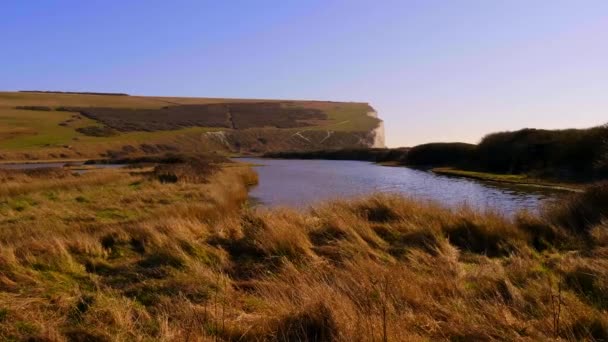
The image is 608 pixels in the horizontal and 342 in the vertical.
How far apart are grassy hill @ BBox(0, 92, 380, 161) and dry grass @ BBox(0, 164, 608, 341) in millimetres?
71635

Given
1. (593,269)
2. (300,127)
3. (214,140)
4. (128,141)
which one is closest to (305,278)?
(593,269)

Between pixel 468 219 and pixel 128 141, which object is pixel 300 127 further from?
pixel 468 219

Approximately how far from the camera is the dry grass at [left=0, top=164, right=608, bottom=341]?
15.6 ft

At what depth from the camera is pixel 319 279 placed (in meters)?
6.43

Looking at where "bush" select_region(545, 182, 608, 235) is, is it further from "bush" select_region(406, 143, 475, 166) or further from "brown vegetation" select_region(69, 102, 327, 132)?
"brown vegetation" select_region(69, 102, 327, 132)

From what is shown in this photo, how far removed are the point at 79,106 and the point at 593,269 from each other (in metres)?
139

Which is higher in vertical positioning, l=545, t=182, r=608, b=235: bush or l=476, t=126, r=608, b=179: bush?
l=476, t=126, r=608, b=179: bush

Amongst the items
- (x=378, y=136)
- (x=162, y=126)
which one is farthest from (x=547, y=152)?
(x=378, y=136)

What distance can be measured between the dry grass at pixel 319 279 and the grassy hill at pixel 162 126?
71.6 m

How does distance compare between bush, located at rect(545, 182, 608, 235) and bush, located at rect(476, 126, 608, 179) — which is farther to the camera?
bush, located at rect(476, 126, 608, 179)

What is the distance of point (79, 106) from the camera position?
12975 centimetres

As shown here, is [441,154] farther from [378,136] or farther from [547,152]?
[378,136]

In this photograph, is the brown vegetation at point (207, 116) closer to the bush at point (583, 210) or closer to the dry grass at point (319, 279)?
the dry grass at point (319, 279)

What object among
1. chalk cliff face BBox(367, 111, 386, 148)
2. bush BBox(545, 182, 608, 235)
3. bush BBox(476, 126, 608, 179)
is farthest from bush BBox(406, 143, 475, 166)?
chalk cliff face BBox(367, 111, 386, 148)
